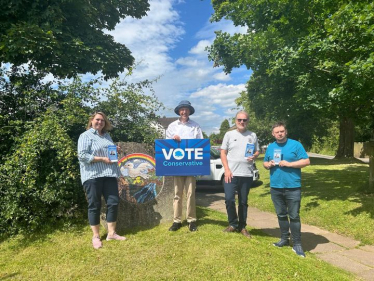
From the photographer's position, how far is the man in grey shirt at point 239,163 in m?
4.41

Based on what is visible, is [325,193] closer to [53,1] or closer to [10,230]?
[10,230]

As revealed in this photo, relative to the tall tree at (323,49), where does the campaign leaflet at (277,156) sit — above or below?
below

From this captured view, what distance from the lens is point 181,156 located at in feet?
15.7

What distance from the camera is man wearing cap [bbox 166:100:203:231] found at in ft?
15.5

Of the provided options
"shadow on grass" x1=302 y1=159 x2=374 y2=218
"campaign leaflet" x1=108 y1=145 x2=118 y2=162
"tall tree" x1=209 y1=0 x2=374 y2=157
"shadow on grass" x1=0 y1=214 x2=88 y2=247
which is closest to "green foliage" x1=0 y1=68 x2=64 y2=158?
"shadow on grass" x1=0 y1=214 x2=88 y2=247

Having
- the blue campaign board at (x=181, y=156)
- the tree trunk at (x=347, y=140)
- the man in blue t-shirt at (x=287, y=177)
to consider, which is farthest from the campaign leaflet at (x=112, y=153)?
the tree trunk at (x=347, y=140)

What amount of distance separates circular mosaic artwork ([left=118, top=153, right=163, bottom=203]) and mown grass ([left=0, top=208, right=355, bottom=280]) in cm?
73

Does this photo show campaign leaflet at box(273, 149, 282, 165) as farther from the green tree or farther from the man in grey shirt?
the green tree

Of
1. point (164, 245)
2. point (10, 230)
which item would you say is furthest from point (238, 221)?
point (10, 230)

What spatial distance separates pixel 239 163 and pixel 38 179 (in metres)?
3.53

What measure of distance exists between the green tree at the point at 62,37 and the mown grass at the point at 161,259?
161 inches

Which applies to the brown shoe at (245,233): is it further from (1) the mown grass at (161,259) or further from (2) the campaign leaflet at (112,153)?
(2) the campaign leaflet at (112,153)

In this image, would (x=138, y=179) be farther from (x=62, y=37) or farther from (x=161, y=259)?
(x=62, y=37)

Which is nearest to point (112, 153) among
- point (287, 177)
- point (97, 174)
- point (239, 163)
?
point (97, 174)
